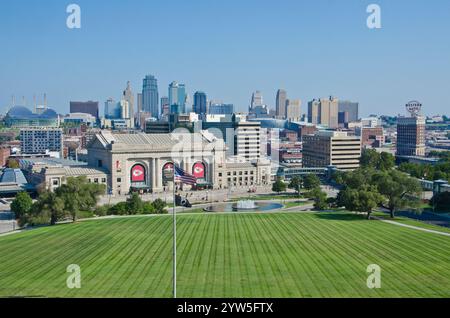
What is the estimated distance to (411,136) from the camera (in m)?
120

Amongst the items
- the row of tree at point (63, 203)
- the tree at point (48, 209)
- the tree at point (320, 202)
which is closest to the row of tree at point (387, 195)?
the tree at point (320, 202)

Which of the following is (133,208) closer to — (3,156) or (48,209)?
(48,209)

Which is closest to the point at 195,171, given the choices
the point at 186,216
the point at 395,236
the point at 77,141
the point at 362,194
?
the point at 186,216

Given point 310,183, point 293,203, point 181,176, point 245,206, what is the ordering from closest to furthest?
point 181,176
point 245,206
point 293,203
point 310,183

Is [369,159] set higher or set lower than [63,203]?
higher

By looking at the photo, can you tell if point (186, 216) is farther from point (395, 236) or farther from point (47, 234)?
point (395, 236)

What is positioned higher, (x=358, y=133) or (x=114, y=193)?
(x=358, y=133)

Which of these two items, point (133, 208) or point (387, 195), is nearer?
point (387, 195)

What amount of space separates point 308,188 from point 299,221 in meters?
25.3

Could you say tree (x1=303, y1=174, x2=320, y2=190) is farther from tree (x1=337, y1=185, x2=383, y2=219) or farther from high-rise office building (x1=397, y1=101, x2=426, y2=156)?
high-rise office building (x1=397, y1=101, x2=426, y2=156)

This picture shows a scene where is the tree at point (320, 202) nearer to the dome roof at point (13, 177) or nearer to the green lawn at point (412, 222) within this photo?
the green lawn at point (412, 222)

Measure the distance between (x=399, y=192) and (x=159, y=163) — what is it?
34972 millimetres

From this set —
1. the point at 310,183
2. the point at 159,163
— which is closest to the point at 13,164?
the point at 159,163
